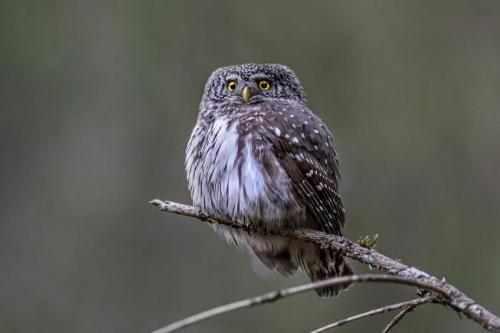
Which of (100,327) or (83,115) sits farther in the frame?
(83,115)

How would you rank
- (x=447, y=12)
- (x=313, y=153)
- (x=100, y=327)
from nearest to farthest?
(x=313, y=153) → (x=100, y=327) → (x=447, y=12)

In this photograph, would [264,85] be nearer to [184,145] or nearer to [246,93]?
[246,93]

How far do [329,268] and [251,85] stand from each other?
1.21 meters

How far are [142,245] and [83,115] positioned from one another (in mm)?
1492

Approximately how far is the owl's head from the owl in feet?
0.23

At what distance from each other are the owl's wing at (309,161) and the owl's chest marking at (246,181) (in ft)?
0.19

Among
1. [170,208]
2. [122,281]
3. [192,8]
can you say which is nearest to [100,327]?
[122,281]

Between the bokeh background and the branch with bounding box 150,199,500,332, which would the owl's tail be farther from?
the bokeh background

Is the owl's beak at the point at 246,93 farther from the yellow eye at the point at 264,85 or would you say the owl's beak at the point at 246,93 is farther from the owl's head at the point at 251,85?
the yellow eye at the point at 264,85

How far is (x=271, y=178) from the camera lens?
3854mm

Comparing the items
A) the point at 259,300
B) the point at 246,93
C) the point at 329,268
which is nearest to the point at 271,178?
the point at 329,268

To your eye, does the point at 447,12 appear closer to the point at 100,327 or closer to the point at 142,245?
the point at 142,245

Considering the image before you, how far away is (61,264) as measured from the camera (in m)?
7.11

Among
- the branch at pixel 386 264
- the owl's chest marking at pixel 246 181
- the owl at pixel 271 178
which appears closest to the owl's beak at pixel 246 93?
the owl at pixel 271 178
